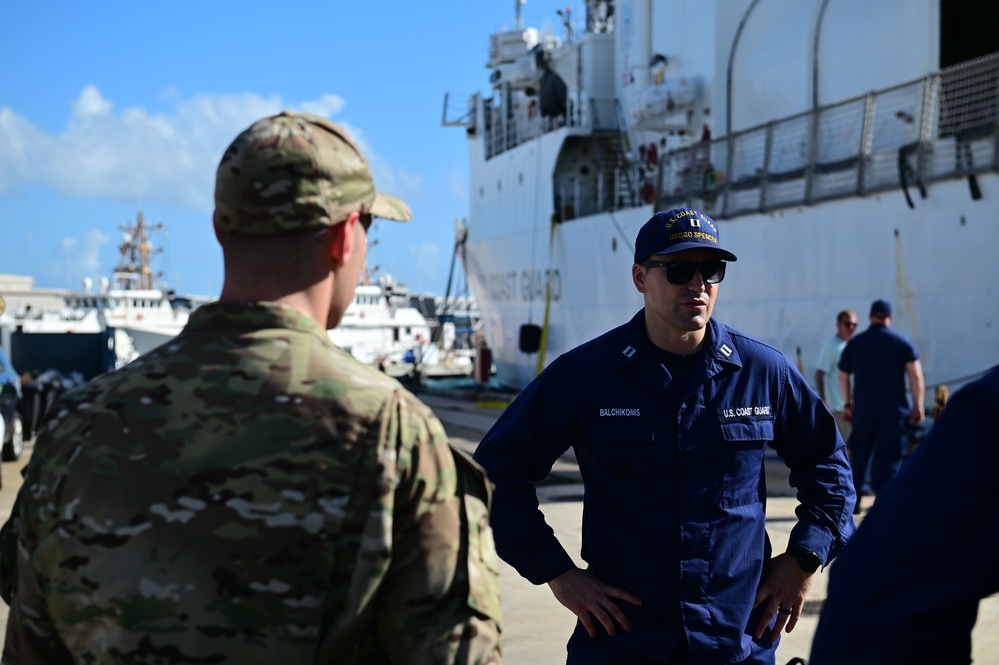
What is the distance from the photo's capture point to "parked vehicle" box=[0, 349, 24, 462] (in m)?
11.6

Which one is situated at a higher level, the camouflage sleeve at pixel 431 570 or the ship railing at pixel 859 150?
the ship railing at pixel 859 150

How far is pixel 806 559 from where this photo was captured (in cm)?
276

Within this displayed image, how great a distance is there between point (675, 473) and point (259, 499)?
1390 mm

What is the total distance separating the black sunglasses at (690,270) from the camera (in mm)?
2877

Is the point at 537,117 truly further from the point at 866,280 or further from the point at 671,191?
the point at 866,280

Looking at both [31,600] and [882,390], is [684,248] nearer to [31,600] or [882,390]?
[31,600]

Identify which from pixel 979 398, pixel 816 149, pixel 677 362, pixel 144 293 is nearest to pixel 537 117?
pixel 816 149

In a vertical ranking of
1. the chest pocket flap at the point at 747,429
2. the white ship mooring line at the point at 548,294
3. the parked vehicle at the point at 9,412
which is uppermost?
the white ship mooring line at the point at 548,294

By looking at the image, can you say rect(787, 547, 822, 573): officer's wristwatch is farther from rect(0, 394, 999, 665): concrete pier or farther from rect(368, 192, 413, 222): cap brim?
rect(368, 192, 413, 222): cap brim

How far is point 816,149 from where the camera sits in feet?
41.9

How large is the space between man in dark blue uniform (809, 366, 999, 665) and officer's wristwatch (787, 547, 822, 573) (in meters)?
1.56

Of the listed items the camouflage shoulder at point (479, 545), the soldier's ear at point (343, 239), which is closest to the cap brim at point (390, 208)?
the soldier's ear at point (343, 239)

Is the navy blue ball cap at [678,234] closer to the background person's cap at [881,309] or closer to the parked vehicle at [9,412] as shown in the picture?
the background person's cap at [881,309]

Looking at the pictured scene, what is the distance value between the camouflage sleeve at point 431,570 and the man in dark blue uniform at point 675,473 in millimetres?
1117
